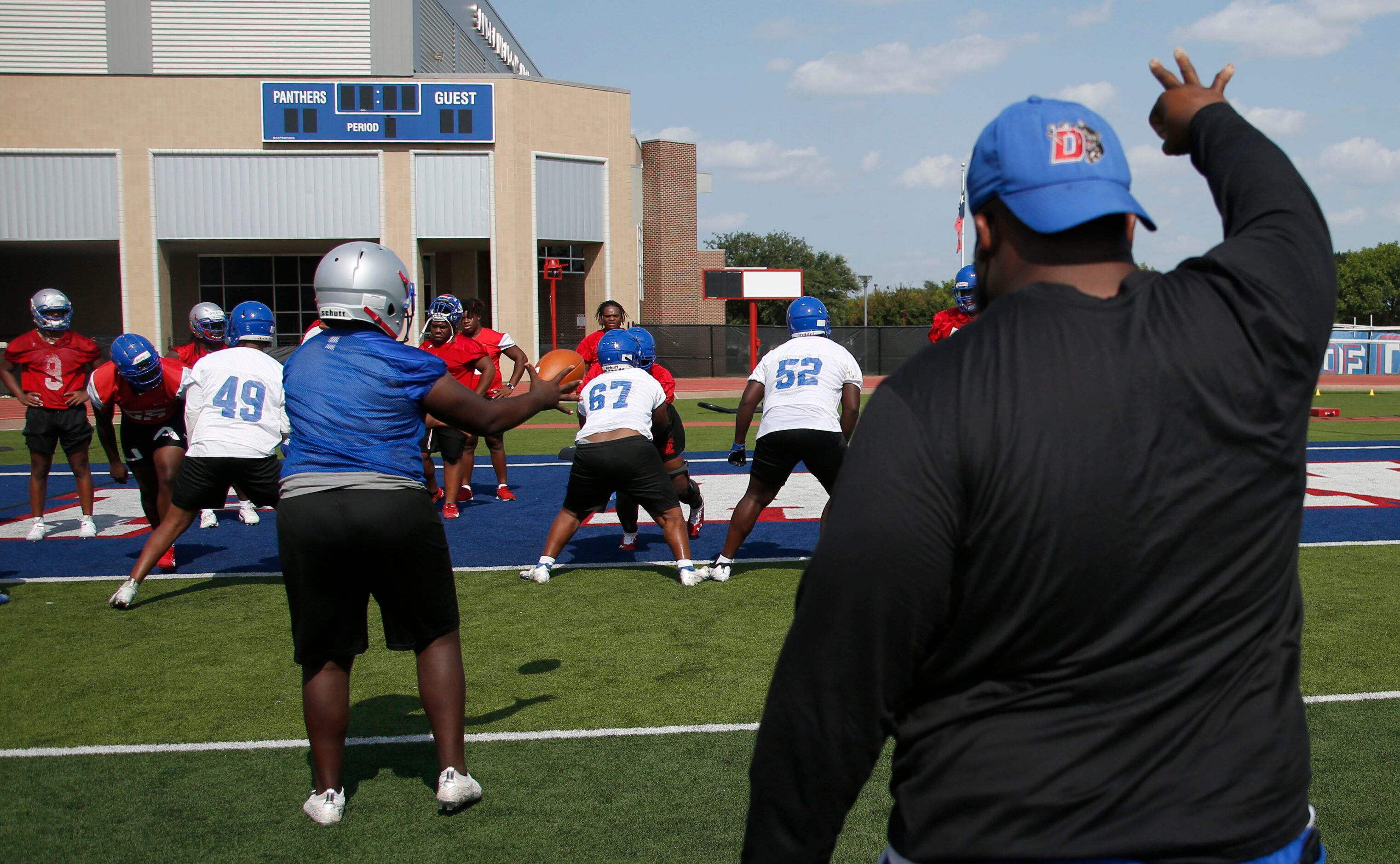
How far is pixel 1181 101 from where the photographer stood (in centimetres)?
199

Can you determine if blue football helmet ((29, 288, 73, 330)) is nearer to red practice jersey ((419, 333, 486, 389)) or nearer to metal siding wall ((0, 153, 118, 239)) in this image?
red practice jersey ((419, 333, 486, 389))

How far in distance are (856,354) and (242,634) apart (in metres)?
35.9

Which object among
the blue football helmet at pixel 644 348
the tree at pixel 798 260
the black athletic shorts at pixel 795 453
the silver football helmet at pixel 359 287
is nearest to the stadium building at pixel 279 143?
the blue football helmet at pixel 644 348

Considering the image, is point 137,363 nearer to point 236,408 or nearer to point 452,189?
point 236,408

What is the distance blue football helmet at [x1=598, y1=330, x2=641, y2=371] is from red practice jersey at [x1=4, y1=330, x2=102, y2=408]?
4992 mm

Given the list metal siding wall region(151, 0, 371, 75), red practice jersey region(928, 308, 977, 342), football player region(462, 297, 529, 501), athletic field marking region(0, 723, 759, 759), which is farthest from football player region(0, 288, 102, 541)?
metal siding wall region(151, 0, 371, 75)

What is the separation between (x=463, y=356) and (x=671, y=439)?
3.27 meters

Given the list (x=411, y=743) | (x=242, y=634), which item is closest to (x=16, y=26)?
(x=242, y=634)

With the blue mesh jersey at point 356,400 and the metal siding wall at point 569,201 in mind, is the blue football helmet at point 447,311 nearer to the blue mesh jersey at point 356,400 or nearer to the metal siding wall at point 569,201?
the blue mesh jersey at point 356,400

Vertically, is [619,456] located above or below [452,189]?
below

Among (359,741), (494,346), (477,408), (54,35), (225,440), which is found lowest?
(359,741)

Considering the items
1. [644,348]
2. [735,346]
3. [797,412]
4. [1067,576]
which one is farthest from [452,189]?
[1067,576]

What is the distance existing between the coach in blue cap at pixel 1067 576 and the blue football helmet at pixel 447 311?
9.02m

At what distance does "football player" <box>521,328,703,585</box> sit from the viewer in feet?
25.2
